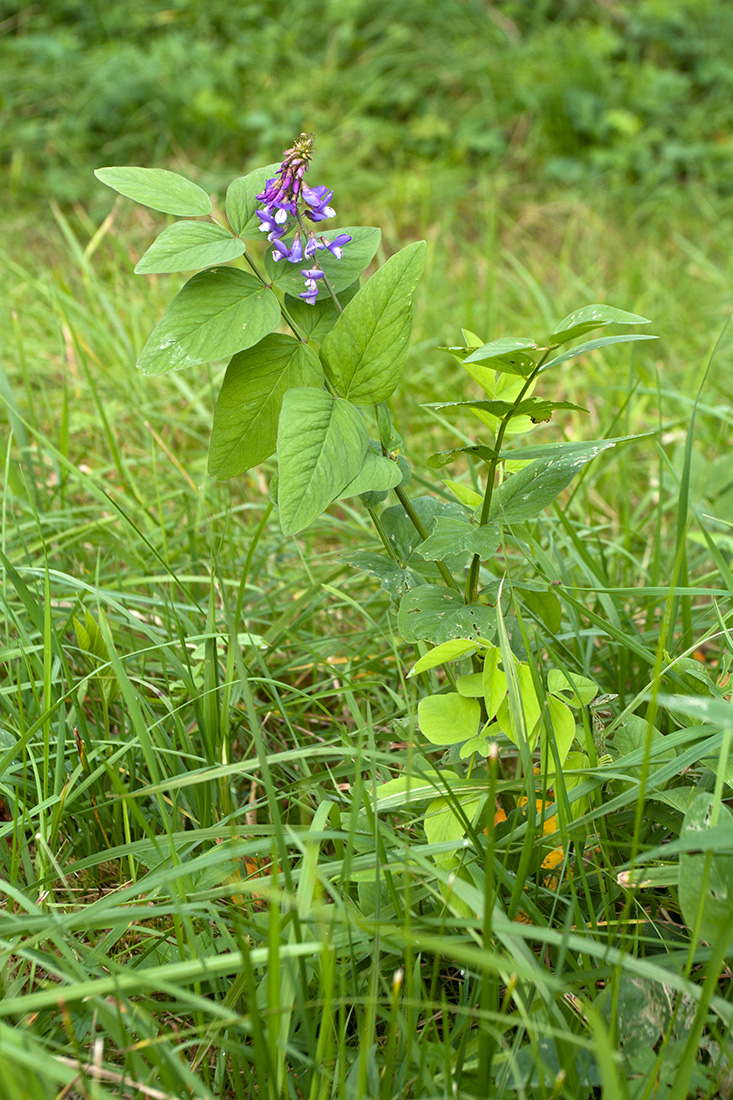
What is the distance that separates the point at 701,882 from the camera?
Answer: 76cm

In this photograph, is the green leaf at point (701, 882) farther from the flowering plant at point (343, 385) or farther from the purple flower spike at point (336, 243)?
the purple flower spike at point (336, 243)

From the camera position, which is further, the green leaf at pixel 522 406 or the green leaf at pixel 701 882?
the green leaf at pixel 522 406

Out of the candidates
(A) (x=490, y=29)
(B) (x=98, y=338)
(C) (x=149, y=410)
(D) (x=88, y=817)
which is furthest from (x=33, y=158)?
(D) (x=88, y=817)

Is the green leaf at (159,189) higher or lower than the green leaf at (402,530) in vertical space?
higher

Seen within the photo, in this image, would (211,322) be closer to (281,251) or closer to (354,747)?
(281,251)

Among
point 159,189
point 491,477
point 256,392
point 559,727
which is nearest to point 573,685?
point 559,727

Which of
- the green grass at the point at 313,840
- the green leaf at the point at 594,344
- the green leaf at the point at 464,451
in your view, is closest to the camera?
the green grass at the point at 313,840

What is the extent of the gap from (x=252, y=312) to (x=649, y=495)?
1.23 meters

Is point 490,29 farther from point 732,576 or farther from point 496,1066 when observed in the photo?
point 496,1066

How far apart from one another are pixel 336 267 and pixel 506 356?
9.6 inches

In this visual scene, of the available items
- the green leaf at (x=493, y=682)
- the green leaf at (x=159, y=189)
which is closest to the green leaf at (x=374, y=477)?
the green leaf at (x=493, y=682)

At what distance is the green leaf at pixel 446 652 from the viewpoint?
90 centimetres

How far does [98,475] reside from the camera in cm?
189

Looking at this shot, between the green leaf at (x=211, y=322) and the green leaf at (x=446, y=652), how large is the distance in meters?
0.39
